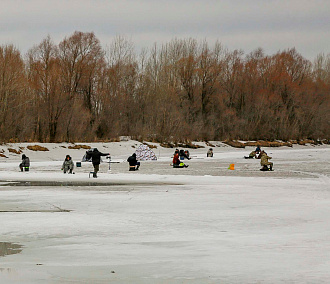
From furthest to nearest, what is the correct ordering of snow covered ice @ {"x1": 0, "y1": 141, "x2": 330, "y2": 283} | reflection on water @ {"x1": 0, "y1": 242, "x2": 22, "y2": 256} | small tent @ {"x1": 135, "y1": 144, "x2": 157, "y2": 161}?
small tent @ {"x1": 135, "y1": 144, "x2": 157, "y2": 161}, reflection on water @ {"x1": 0, "y1": 242, "x2": 22, "y2": 256}, snow covered ice @ {"x1": 0, "y1": 141, "x2": 330, "y2": 283}

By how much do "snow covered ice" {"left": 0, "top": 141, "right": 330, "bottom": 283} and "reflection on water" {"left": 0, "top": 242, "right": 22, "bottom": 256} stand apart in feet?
0.46

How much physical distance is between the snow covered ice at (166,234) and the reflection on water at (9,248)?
14 cm

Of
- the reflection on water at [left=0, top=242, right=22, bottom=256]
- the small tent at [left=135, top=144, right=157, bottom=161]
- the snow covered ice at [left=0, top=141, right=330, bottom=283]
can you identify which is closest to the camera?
the snow covered ice at [left=0, top=141, right=330, bottom=283]

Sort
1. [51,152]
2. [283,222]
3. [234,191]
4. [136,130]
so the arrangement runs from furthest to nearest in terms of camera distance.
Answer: [136,130]
[51,152]
[234,191]
[283,222]

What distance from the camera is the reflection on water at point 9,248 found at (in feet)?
28.7

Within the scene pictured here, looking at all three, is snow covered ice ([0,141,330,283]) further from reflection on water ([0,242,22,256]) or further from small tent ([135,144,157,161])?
small tent ([135,144,157,161])

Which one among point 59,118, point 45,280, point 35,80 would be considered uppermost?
point 35,80

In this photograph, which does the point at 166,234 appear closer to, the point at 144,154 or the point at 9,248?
the point at 9,248

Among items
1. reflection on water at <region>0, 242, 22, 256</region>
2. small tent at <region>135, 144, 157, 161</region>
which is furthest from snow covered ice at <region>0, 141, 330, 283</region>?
small tent at <region>135, 144, 157, 161</region>

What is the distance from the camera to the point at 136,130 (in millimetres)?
68438

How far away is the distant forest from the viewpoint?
5653cm

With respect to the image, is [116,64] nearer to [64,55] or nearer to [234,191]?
[64,55]

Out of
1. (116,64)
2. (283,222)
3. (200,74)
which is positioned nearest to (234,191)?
(283,222)

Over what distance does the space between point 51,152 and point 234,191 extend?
33.1m
